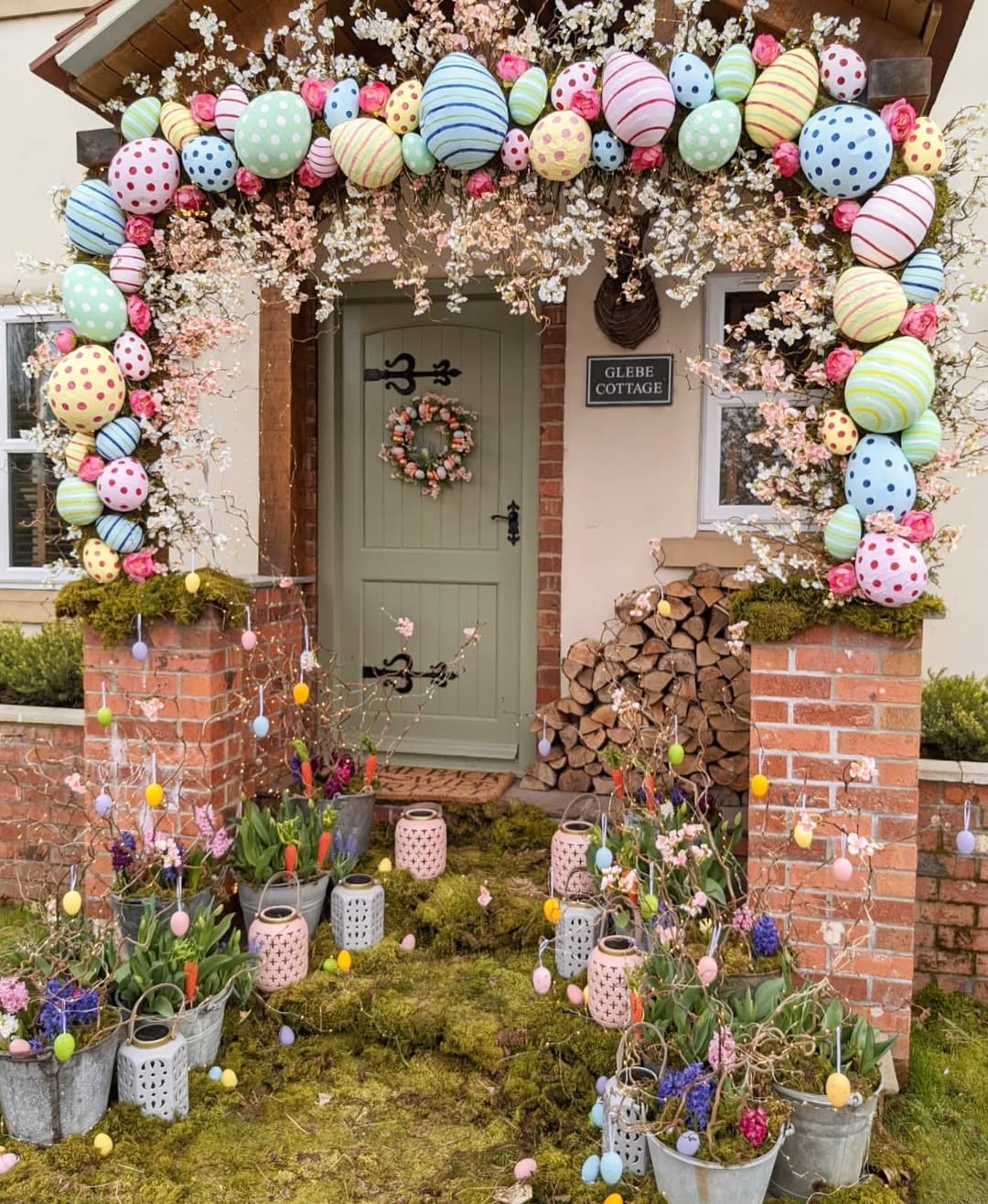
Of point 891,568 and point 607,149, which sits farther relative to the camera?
point 607,149

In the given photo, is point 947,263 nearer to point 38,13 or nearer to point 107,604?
point 107,604

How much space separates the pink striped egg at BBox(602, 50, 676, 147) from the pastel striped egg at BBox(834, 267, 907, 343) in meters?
0.68

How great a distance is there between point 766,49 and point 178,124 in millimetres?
1856

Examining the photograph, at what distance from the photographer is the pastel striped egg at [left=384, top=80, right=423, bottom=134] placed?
2973mm

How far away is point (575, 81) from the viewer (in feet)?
9.30

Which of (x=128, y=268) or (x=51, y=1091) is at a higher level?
(x=128, y=268)

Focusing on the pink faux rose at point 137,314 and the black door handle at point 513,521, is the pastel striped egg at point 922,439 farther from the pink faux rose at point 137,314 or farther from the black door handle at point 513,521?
the pink faux rose at point 137,314

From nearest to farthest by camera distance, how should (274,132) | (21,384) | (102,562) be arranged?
(274,132)
(102,562)
(21,384)

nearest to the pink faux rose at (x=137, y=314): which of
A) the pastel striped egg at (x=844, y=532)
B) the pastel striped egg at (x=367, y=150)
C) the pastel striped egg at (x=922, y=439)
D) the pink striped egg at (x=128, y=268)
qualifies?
the pink striped egg at (x=128, y=268)

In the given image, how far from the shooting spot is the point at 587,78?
2.83 meters

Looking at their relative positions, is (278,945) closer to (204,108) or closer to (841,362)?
(841,362)

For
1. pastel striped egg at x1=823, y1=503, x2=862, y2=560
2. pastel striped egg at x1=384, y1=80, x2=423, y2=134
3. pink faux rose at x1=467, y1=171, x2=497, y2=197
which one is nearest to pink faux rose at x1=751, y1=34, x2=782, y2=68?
pink faux rose at x1=467, y1=171, x2=497, y2=197

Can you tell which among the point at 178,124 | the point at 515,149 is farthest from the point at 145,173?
the point at 515,149

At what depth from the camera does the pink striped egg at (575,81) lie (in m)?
2.83
